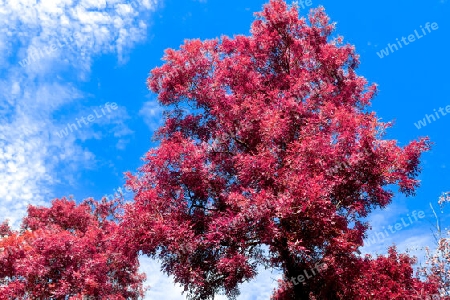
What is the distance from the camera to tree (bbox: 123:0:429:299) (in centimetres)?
1158

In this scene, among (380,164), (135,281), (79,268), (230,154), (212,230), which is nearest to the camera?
(212,230)

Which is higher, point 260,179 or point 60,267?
point 60,267

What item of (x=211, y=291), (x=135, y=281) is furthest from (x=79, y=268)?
(x=211, y=291)

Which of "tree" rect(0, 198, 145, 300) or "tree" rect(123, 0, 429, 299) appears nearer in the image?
"tree" rect(123, 0, 429, 299)

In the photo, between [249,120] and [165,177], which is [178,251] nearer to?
[165,177]

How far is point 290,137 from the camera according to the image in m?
14.0

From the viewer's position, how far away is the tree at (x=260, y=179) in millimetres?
11578

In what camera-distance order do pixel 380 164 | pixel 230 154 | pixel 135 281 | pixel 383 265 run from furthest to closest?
pixel 135 281 → pixel 230 154 → pixel 383 265 → pixel 380 164

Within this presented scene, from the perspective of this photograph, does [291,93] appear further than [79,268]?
No

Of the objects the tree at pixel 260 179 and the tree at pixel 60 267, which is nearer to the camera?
the tree at pixel 260 179

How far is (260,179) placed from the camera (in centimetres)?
1220

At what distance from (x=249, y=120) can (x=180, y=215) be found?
14.3ft

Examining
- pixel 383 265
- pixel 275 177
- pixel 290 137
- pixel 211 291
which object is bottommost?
pixel 383 265

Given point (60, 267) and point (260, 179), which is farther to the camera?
point (60, 267)
